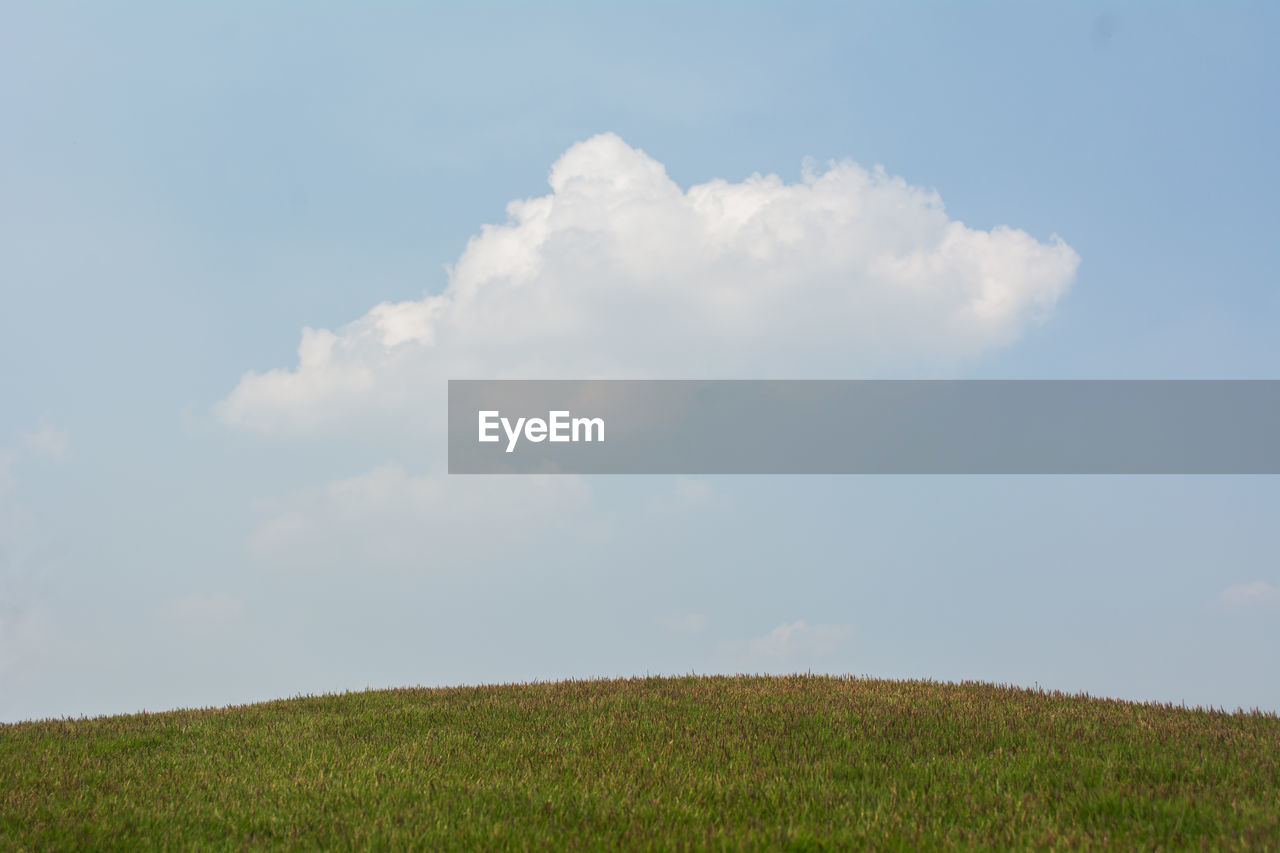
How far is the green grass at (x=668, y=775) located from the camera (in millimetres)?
6785

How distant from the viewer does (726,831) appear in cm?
665

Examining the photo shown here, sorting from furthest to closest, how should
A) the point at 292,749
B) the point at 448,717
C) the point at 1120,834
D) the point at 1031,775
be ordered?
the point at 448,717 < the point at 292,749 < the point at 1031,775 < the point at 1120,834

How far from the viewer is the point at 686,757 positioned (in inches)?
367

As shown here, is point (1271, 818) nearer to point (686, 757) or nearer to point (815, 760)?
point (815, 760)

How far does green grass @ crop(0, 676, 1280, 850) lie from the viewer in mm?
6785

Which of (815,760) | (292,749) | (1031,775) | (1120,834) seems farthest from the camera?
(292,749)

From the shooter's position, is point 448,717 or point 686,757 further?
point 448,717

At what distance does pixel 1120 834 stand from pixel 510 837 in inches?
179

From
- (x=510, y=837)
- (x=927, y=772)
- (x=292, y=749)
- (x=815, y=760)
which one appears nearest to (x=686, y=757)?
(x=815, y=760)

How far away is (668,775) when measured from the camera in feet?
28.0

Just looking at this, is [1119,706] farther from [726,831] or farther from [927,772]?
[726,831]

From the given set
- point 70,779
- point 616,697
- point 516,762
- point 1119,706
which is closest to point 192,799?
point 70,779

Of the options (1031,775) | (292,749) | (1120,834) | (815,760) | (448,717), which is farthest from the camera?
(448,717)

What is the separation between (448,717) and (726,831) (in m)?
6.76
